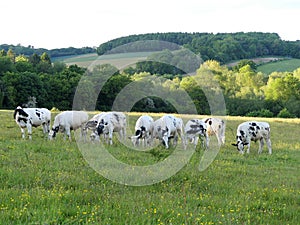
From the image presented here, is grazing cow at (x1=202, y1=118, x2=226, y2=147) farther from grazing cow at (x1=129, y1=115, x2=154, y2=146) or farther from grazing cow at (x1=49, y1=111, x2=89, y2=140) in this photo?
grazing cow at (x1=49, y1=111, x2=89, y2=140)

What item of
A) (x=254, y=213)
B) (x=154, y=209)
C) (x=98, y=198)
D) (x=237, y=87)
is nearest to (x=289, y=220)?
(x=254, y=213)

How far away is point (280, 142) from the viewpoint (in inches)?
973

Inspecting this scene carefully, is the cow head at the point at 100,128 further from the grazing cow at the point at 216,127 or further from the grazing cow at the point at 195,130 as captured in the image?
the grazing cow at the point at 216,127

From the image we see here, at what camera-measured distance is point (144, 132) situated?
1966 centimetres

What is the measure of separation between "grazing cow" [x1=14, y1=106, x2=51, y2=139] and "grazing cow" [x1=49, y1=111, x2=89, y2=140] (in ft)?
3.61

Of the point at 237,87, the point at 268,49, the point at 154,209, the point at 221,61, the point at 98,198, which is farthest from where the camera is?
the point at 268,49

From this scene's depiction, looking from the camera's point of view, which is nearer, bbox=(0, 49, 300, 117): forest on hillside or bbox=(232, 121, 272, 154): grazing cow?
bbox=(232, 121, 272, 154): grazing cow

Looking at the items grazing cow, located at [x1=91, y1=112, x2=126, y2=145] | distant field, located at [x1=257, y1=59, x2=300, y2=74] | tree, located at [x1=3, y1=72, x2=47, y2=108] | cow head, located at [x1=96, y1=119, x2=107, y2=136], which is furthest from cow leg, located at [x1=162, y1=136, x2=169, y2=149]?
distant field, located at [x1=257, y1=59, x2=300, y2=74]

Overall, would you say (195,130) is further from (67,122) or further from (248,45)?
(248,45)

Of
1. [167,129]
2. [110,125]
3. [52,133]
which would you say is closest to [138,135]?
[167,129]

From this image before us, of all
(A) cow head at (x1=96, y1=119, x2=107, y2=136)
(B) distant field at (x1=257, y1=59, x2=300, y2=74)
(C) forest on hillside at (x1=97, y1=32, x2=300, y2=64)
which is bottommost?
(A) cow head at (x1=96, y1=119, x2=107, y2=136)

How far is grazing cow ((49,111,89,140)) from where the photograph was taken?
67.2 ft

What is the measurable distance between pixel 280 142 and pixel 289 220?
17.4 metres

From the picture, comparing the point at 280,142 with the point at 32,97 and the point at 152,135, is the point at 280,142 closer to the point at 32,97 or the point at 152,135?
the point at 152,135
